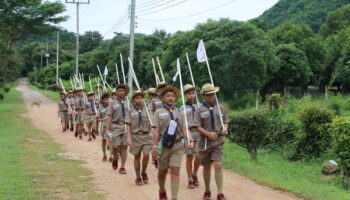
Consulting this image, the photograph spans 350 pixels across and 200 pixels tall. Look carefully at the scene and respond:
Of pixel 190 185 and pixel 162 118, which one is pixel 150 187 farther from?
pixel 162 118

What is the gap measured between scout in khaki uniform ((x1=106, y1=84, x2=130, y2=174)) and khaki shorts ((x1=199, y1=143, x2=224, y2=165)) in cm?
278

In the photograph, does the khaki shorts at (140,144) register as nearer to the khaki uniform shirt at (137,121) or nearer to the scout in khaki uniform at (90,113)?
the khaki uniform shirt at (137,121)

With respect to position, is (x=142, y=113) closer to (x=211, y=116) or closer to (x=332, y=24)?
(x=211, y=116)

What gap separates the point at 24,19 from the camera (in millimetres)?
36344

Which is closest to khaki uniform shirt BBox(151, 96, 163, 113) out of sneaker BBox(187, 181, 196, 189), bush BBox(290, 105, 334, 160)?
sneaker BBox(187, 181, 196, 189)

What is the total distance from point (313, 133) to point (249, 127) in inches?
76.8

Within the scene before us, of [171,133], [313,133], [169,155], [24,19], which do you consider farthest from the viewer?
[24,19]

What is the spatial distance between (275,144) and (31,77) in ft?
283

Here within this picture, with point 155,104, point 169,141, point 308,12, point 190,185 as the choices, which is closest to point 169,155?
point 169,141

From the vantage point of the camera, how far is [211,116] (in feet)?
23.3

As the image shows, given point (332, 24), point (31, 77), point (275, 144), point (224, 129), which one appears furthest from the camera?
point (31, 77)

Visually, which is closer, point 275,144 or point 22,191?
point 22,191

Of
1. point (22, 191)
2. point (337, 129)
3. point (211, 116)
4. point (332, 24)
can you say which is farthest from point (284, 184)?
point (332, 24)

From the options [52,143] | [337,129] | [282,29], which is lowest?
[52,143]
